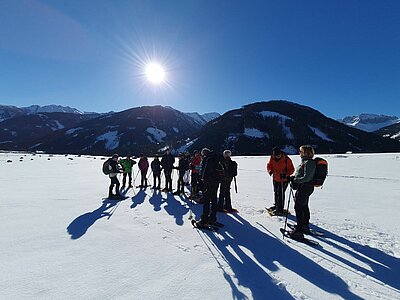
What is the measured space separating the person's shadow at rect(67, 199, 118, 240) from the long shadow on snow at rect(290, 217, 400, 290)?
6.37 meters

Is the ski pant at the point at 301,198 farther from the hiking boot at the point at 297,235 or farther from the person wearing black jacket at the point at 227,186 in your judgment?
the person wearing black jacket at the point at 227,186

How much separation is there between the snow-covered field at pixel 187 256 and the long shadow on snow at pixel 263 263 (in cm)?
2

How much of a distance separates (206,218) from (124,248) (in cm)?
259

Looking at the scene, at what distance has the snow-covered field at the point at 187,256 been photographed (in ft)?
13.0

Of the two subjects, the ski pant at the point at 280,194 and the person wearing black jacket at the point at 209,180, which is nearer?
the person wearing black jacket at the point at 209,180

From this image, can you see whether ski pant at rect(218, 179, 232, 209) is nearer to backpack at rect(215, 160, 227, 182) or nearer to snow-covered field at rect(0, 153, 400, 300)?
snow-covered field at rect(0, 153, 400, 300)

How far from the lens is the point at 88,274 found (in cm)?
438

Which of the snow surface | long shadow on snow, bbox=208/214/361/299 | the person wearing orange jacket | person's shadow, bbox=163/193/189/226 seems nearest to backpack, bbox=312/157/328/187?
long shadow on snow, bbox=208/214/361/299

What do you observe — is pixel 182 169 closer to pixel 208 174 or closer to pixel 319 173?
pixel 208 174

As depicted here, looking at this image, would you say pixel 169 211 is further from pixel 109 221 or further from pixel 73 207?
pixel 73 207

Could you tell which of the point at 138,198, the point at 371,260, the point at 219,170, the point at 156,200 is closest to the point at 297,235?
the point at 371,260

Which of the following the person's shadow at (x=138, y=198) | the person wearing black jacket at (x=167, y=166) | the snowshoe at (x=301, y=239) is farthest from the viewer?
the person wearing black jacket at (x=167, y=166)

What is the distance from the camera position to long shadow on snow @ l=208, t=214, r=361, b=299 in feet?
13.1

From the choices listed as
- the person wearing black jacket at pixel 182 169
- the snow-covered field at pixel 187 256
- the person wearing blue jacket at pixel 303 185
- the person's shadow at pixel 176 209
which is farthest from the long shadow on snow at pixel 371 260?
the person wearing black jacket at pixel 182 169
